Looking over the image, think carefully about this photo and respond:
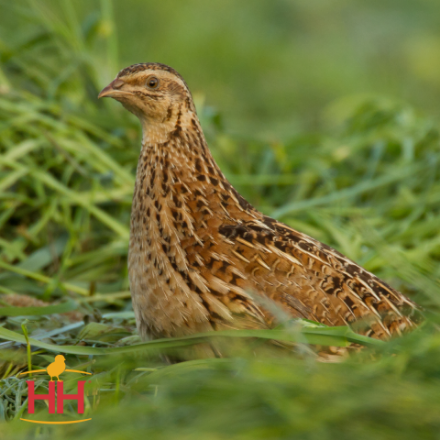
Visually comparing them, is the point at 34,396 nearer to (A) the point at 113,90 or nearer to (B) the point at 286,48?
(A) the point at 113,90

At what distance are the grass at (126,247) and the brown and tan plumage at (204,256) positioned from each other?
7.5 inches

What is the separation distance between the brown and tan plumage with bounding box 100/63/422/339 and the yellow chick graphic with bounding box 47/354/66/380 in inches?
15.2

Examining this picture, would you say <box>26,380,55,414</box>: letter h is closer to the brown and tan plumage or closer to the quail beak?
the brown and tan plumage

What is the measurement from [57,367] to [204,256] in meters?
0.84

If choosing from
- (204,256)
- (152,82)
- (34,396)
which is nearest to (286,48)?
(152,82)

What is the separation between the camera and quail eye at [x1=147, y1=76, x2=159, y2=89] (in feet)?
12.5

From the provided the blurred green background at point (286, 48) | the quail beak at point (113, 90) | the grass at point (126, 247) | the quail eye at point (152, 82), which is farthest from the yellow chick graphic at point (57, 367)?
the blurred green background at point (286, 48)

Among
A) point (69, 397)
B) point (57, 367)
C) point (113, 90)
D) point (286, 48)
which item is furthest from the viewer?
point (286, 48)

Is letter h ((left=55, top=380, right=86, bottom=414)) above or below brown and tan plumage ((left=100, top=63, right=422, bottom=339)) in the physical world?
below

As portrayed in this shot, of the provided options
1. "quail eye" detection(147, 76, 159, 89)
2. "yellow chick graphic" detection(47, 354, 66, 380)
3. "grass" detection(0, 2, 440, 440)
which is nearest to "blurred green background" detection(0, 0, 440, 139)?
"grass" detection(0, 2, 440, 440)

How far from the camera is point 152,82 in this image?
3809 mm

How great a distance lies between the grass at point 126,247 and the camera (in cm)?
229

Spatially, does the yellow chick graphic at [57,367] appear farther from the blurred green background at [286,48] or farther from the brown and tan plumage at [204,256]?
the blurred green background at [286,48]

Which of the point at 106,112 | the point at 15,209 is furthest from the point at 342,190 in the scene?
the point at 15,209
